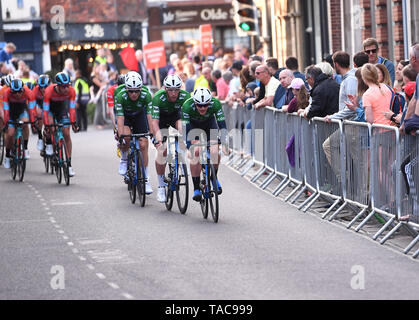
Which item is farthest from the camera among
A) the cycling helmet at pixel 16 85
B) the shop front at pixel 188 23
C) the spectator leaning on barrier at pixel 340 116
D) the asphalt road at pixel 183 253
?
the shop front at pixel 188 23

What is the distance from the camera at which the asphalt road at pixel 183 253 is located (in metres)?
9.56

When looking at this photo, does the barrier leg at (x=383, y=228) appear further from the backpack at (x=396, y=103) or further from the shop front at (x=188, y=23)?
the shop front at (x=188, y=23)

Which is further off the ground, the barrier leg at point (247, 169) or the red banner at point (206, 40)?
the red banner at point (206, 40)

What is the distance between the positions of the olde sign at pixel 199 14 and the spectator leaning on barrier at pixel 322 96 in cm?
3908

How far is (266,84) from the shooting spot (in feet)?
61.6

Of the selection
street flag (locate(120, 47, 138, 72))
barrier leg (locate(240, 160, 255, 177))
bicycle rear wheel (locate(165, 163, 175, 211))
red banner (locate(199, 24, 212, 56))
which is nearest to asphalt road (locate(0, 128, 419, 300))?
bicycle rear wheel (locate(165, 163, 175, 211))

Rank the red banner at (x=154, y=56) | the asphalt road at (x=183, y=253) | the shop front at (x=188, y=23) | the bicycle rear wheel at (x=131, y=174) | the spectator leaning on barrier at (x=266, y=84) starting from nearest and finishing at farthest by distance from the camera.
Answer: the asphalt road at (x=183, y=253)
the bicycle rear wheel at (x=131, y=174)
the spectator leaning on barrier at (x=266, y=84)
the red banner at (x=154, y=56)
the shop front at (x=188, y=23)

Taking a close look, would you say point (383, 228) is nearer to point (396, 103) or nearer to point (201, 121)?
point (396, 103)

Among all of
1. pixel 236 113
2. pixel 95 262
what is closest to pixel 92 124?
pixel 236 113

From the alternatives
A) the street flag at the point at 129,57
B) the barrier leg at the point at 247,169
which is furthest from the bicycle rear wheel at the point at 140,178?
the street flag at the point at 129,57

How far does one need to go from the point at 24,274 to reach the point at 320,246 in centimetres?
310

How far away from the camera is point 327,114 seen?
1490 cm

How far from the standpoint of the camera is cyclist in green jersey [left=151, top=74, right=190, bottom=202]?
14.9m

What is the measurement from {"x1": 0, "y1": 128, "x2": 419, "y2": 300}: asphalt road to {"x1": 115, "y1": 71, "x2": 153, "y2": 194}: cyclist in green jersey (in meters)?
0.77
